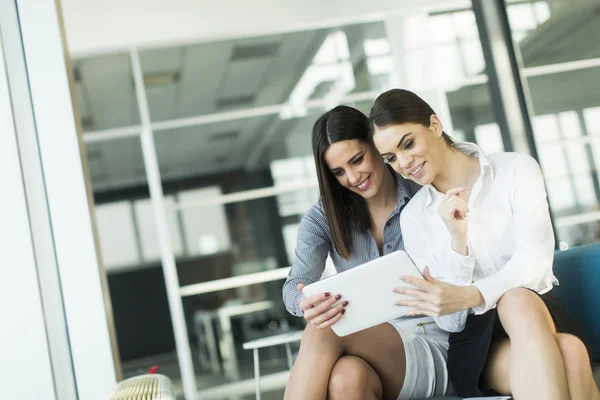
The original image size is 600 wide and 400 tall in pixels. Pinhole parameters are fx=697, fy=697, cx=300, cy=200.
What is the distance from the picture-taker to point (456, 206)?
1932mm

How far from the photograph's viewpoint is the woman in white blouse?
164 centimetres

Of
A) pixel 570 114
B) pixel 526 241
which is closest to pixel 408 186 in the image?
pixel 526 241

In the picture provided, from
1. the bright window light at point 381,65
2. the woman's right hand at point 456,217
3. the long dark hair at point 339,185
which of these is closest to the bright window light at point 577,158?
the bright window light at point 381,65

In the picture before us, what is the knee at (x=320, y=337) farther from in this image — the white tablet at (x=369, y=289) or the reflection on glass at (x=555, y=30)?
the reflection on glass at (x=555, y=30)

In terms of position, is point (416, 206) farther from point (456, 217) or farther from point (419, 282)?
point (419, 282)

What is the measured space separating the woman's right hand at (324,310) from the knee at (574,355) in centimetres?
57

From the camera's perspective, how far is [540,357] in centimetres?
161

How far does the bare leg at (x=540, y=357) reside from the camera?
1598 millimetres

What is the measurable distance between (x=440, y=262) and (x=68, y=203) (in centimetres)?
135

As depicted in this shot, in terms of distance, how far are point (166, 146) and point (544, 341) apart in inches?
323

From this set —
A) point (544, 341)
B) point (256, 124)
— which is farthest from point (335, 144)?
point (256, 124)

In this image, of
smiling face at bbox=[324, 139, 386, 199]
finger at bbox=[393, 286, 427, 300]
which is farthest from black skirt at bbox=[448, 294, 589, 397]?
smiling face at bbox=[324, 139, 386, 199]

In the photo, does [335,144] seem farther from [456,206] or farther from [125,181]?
[125,181]

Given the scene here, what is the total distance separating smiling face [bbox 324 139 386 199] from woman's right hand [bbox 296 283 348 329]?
1.55 feet
